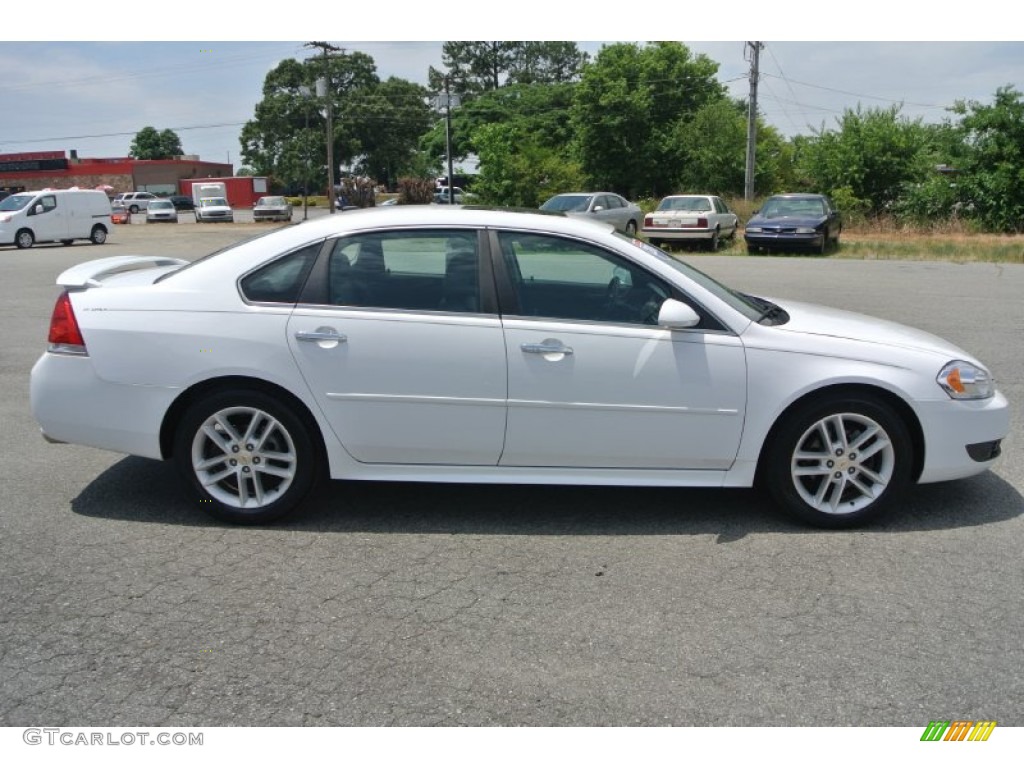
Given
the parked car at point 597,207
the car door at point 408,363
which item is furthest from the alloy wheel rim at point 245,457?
the parked car at point 597,207

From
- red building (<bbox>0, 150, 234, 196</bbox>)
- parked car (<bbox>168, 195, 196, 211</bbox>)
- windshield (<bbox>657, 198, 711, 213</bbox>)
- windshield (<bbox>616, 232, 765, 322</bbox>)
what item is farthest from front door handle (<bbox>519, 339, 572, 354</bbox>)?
red building (<bbox>0, 150, 234, 196</bbox>)

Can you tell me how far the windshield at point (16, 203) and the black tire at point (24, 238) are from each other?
720mm

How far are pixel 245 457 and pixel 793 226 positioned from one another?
20949 mm

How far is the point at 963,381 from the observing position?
4398 millimetres

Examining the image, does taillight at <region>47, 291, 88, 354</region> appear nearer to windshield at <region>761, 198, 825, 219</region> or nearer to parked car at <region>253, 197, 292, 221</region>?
windshield at <region>761, 198, 825, 219</region>

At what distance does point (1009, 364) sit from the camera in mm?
8227

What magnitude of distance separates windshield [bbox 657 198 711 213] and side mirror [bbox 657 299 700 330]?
72.1ft

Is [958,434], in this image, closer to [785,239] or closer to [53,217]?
[785,239]

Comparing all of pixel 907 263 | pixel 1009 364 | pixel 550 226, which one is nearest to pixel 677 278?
pixel 550 226

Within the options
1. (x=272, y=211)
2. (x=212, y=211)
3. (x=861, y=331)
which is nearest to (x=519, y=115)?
(x=272, y=211)

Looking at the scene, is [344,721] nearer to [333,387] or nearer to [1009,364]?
[333,387]

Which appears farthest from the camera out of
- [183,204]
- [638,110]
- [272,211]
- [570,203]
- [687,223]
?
[183,204]

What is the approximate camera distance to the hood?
Result: 4.45 meters

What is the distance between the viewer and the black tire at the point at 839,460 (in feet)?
14.2
